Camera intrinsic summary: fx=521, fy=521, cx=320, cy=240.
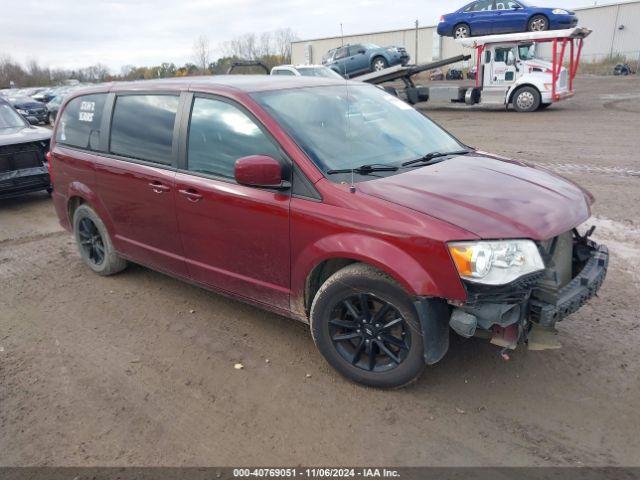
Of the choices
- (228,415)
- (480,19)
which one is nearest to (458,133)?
(480,19)

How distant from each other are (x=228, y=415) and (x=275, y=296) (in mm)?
859

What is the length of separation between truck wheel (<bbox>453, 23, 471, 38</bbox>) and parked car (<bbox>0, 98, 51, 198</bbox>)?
15.6 meters

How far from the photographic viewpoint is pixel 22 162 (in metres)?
8.06

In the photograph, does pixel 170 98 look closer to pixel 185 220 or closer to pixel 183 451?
pixel 185 220

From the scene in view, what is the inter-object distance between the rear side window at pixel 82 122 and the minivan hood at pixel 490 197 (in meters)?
2.86

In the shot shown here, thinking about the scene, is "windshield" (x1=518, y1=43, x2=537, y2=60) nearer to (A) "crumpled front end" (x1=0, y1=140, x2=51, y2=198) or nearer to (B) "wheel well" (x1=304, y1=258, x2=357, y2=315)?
(A) "crumpled front end" (x1=0, y1=140, x2=51, y2=198)

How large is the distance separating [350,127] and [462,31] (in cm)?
1784

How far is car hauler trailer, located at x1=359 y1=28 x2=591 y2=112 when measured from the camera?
642 inches

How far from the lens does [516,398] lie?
305 cm

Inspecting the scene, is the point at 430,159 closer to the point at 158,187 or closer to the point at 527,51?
the point at 158,187

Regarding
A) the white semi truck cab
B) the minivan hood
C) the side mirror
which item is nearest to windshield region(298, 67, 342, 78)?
the white semi truck cab

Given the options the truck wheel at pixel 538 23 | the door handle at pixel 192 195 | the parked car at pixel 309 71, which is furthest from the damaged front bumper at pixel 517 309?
the truck wheel at pixel 538 23

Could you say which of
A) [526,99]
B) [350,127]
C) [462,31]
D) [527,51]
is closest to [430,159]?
[350,127]

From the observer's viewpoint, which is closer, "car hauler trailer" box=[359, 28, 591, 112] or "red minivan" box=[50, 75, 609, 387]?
"red minivan" box=[50, 75, 609, 387]
